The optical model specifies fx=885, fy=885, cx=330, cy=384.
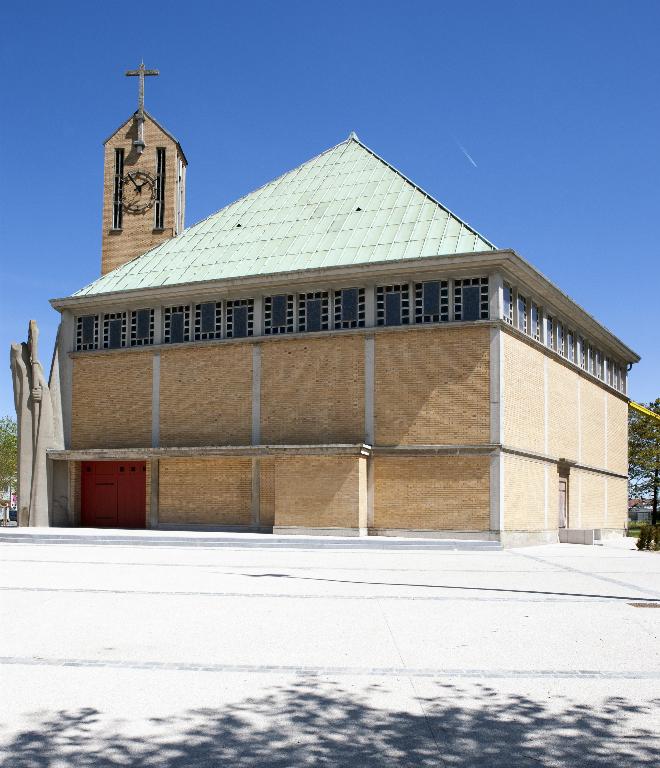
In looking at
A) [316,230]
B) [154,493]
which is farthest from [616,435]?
[154,493]

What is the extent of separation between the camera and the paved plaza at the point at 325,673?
18.0ft

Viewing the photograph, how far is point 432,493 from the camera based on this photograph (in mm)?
29031

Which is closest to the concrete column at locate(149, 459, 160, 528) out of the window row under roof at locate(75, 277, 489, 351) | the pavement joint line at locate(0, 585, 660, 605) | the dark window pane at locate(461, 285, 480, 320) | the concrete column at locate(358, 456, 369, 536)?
the window row under roof at locate(75, 277, 489, 351)

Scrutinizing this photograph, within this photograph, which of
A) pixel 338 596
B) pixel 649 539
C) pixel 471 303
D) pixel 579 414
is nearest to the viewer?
pixel 338 596

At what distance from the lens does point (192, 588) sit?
14250 mm

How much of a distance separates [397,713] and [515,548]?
77.4 ft

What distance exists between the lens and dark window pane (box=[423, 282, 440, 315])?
97.0ft

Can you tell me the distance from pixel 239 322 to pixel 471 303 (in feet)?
28.8

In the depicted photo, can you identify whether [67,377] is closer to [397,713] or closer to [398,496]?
[398,496]

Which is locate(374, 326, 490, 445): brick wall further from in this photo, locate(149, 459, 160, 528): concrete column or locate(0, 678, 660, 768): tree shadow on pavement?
locate(0, 678, 660, 768): tree shadow on pavement

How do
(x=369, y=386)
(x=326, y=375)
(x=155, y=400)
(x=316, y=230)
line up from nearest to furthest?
(x=369, y=386) → (x=326, y=375) → (x=155, y=400) → (x=316, y=230)

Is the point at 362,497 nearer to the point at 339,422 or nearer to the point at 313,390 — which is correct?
the point at 339,422

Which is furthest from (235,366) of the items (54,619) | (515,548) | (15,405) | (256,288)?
(54,619)

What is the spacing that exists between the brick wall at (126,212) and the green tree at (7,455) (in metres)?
45.7
